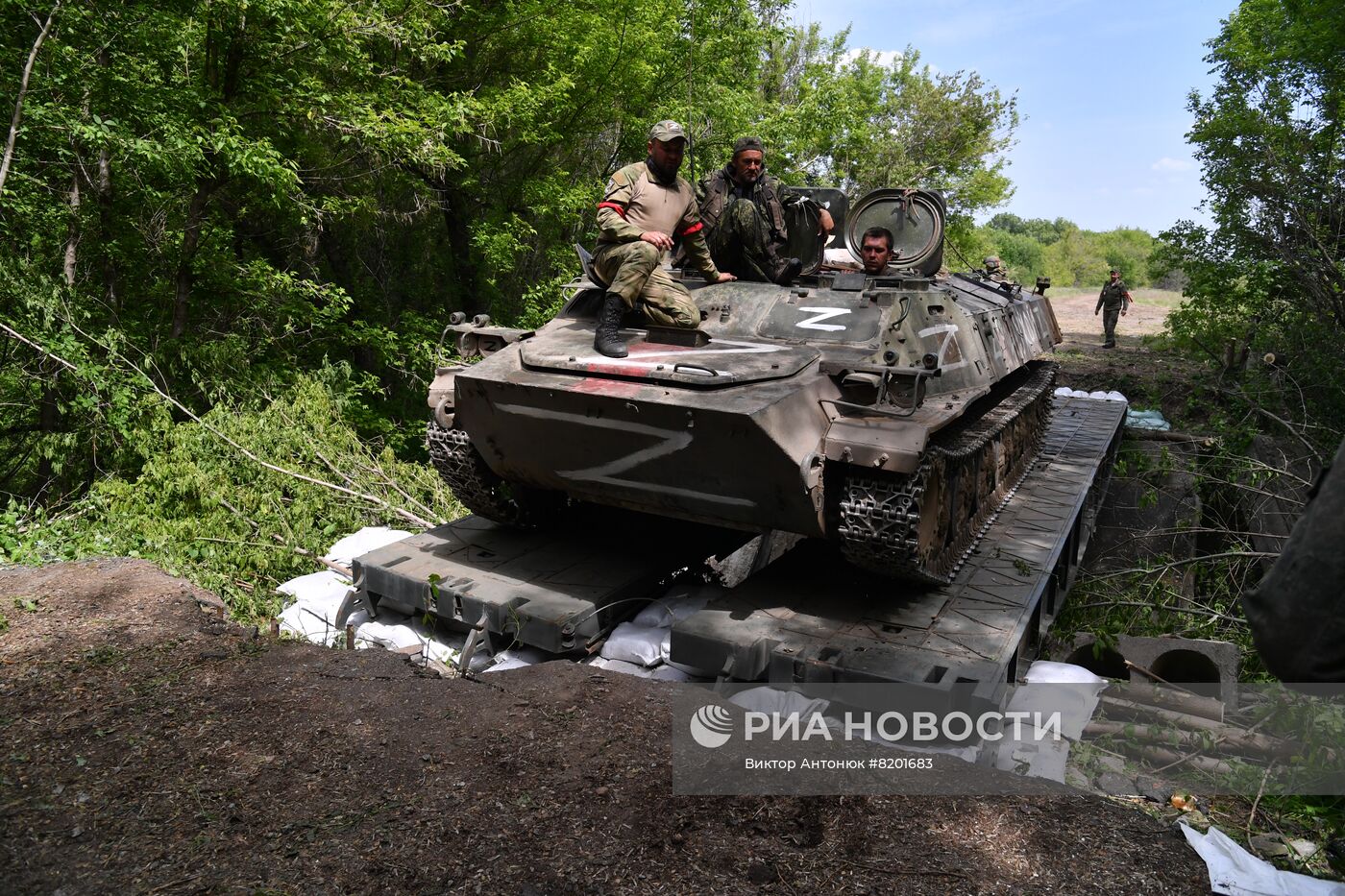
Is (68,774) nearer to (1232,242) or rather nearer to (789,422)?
(789,422)

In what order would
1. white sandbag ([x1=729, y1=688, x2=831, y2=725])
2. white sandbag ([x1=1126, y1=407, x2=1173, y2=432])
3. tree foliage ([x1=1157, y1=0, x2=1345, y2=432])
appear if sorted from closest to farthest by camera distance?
white sandbag ([x1=729, y1=688, x2=831, y2=725])
tree foliage ([x1=1157, y1=0, x2=1345, y2=432])
white sandbag ([x1=1126, y1=407, x2=1173, y2=432])

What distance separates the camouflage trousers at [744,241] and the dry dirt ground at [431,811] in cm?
348

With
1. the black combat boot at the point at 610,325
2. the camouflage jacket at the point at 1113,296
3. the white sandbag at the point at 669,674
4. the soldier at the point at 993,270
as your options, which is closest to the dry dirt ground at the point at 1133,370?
the camouflage jacket at the point at 1113,296

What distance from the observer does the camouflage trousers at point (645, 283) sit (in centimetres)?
613

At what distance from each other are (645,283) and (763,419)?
1.72 metres

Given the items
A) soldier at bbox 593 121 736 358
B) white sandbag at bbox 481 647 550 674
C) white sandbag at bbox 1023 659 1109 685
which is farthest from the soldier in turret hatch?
white sandbag at bbox 481 647 550 674

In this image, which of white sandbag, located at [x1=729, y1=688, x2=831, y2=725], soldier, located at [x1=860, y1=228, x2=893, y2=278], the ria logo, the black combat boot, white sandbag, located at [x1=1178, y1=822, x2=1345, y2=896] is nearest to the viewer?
white sandbag, located at [x1=1178, y1=822, x2=1345, y2=896]

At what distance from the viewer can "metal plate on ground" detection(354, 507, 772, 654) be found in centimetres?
588

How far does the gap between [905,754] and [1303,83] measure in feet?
39.5

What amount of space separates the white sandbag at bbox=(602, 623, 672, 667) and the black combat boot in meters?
1.81

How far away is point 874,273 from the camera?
290 inches

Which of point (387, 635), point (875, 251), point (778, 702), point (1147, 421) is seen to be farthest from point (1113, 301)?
point (387, 635)

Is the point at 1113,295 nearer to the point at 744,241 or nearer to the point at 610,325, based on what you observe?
the point at 744,241

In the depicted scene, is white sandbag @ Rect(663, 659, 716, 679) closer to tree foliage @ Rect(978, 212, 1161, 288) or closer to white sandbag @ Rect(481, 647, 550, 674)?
white sandbag @ Rect(481, 647, 550, 674)
